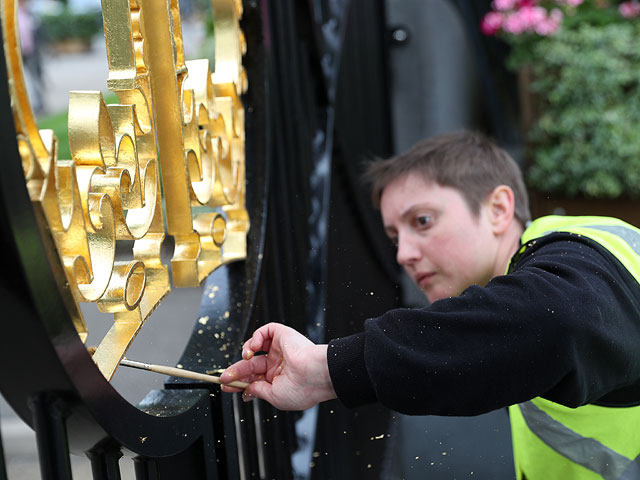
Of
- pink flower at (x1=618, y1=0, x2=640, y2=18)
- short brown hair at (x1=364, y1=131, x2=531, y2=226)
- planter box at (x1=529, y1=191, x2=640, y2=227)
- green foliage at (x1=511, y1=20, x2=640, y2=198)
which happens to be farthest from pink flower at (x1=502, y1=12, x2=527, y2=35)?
short brown hair at (x1=364, y1=131, x2=531, y2=226)

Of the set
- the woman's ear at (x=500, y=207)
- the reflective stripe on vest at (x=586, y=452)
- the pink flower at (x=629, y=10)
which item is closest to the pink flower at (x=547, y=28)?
the pink flower at (x=629, y=10)

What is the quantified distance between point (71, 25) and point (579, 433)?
821 inches

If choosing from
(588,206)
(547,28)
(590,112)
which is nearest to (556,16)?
(547,28)

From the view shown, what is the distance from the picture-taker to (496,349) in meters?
1.01

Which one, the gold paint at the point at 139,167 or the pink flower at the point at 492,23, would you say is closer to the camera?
the gold paint at the point at 139,167

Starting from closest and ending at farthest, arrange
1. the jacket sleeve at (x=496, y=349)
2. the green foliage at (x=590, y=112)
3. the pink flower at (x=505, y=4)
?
the jacket sleeve at (x=496, y=349)
the green foliage at (x=590, y=112)
the pink flower at (x=505, y=4)

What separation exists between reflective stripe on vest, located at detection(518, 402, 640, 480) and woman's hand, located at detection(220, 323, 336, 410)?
54cm

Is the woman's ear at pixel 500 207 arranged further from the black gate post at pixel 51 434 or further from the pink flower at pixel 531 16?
the pink flower at pixel 531 16

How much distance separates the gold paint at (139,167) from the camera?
877 millimetres

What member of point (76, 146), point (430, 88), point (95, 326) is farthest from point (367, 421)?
point (430, 88)

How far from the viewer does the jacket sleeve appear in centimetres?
101

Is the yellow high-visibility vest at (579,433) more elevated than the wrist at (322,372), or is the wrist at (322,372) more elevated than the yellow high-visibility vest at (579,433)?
the wrist at (322,372)

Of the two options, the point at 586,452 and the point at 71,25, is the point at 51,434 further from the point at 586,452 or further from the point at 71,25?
the point at 71,25

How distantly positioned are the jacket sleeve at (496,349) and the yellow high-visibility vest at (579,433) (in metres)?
0.23
